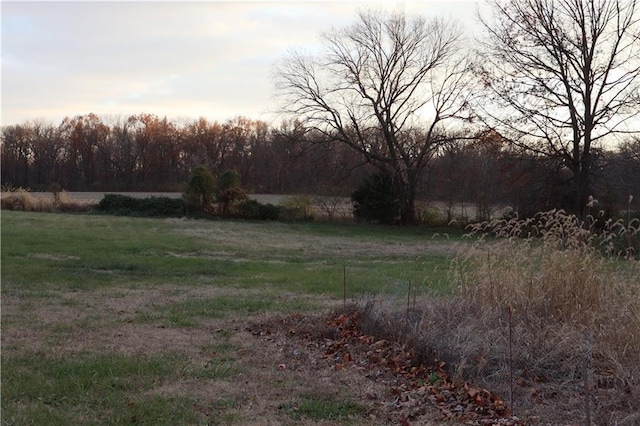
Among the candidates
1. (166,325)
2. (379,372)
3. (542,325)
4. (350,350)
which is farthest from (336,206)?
(379,372)

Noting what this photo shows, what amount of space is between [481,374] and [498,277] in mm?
1774

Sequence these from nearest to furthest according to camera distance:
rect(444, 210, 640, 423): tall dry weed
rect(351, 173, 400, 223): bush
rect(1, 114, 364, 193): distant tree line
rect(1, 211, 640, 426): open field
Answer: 1. rect(1, 211, 640, 426): open field
2. rect(444, 210, 640, 423): tall dry weed
3. rect(351, 173, 400, 223): bush
4. rect(1, 114, 364, 193): distant tree line

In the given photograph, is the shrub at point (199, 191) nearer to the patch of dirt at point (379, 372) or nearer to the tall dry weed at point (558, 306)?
the patch of dirt at point (379, 372)

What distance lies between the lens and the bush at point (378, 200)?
3412 centimetres

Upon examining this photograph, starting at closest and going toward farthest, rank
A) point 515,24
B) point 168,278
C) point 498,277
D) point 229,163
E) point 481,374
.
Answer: point 481,374, point 498,277, point 168,278, point 515,24, point 229,163

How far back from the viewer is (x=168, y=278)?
41.0ft

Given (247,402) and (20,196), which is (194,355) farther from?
(20,196)

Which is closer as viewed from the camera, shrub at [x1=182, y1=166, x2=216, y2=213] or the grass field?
the grass field

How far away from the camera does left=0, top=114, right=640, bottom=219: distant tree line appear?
2802 cm

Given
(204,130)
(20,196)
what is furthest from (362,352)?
(204,130)

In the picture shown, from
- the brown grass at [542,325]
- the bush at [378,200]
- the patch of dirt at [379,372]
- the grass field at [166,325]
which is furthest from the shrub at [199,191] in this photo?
the brown grass at [542,325]

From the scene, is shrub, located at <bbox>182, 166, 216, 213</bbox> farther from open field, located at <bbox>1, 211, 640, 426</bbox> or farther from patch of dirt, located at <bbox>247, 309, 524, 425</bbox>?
patch of dirt, located at <bbox>247, 309, 524, 425</bbox>

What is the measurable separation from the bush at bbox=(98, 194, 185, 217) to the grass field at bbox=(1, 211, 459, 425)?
14.9 meters

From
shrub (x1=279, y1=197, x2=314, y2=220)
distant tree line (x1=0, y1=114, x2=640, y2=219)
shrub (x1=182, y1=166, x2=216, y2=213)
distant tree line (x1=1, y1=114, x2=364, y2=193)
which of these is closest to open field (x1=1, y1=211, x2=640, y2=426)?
distant tree line (x1=0, y1=114, x2=640, y2=219)
